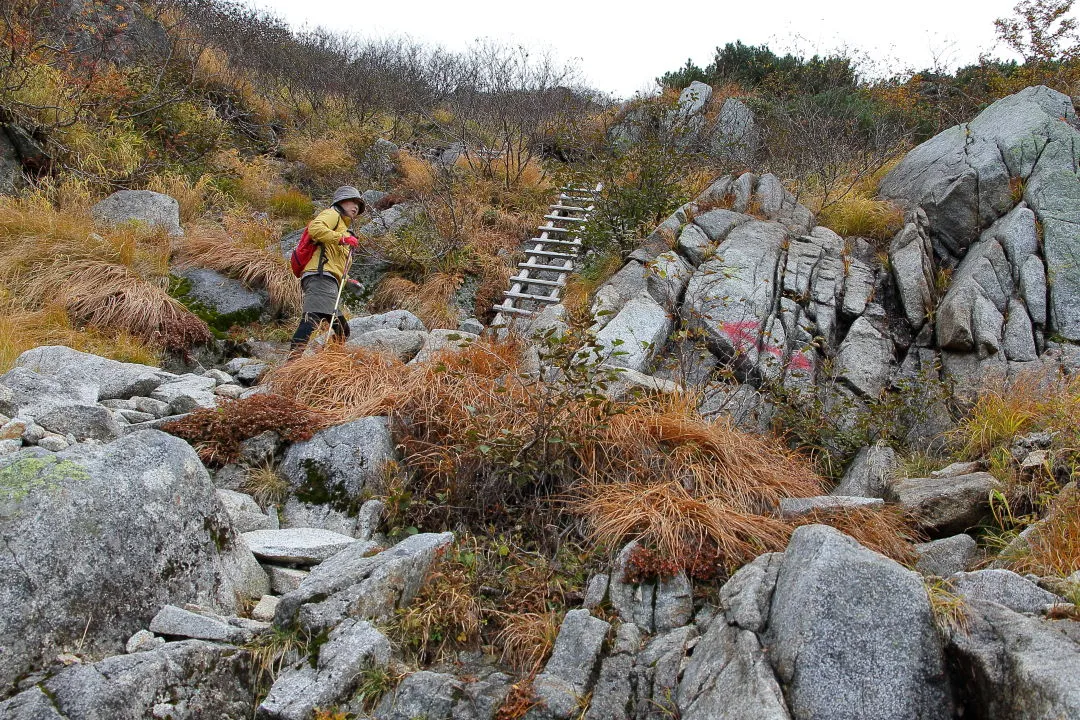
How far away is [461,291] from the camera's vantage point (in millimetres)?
10680

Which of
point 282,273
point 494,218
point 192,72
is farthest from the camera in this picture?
point 192,72

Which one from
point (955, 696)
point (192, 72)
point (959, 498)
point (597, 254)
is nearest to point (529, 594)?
point (955, 696)

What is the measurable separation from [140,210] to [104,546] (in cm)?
800

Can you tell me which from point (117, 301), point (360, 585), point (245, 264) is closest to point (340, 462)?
point (360, 585)

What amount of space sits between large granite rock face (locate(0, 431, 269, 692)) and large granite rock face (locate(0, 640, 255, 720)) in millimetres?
177

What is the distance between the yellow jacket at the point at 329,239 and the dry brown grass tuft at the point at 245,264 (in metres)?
1.90

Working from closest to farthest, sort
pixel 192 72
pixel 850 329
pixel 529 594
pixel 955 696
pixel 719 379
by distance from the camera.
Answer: pixel 955 696 → pixel 529 594 → pixel 719 379 → pixel 850 329 → pixel 192 72

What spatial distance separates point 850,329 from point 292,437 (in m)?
5.48

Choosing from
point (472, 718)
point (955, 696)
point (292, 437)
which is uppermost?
point (955, 696)

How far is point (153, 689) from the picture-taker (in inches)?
112

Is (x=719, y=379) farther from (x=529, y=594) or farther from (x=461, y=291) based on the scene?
(x=461, y=291)

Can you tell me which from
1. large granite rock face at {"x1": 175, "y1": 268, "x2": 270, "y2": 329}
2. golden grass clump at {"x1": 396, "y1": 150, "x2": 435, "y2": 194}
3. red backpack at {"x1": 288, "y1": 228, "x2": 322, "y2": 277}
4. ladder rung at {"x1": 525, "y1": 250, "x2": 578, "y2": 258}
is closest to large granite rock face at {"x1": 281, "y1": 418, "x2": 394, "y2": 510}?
red backpack at {"x1": 288, "y1": 228, "x2": 322, "y2": 277}

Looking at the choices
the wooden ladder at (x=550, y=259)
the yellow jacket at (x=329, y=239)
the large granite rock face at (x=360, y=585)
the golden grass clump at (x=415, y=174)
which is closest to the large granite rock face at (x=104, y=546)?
the large granite rock face at (x=360, y=585)

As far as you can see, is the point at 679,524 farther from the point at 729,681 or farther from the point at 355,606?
the point at 355,606
